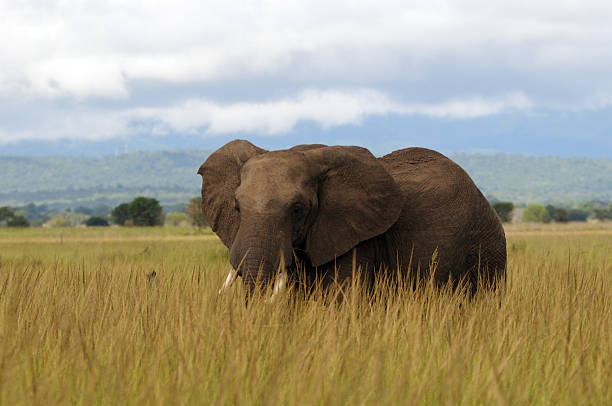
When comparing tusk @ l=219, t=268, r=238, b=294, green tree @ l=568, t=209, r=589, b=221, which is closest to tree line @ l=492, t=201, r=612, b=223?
green tree @ l=568, t=209, r=589, b=221

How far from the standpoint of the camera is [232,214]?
7.14m

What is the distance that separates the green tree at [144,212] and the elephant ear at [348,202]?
271 feet

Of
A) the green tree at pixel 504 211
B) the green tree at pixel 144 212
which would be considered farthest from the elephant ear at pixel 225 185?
the green tree at pixel 504 211

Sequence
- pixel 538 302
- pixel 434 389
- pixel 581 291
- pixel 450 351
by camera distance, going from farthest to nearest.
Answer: pixel 581 291 < pixel 538 302 < pixel 450 351 < pixel 434 389

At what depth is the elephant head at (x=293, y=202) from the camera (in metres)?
6.14

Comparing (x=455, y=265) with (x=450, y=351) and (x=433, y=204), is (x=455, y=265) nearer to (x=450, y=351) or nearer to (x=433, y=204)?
(x=433, y=204)

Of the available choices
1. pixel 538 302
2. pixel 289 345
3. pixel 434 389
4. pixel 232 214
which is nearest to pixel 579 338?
pixel 538 302

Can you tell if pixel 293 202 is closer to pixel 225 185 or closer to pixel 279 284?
pixel 279 284

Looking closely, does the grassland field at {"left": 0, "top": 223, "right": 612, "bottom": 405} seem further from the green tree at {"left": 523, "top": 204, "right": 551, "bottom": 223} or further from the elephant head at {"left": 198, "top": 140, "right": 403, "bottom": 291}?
the green tree at {"left": 523, "top": 204, "right": 551, "bottom": 223}

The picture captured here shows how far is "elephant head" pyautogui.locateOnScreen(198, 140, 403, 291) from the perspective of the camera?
20.1ft

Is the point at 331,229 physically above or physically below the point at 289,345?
above

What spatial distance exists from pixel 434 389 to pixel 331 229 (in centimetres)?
294

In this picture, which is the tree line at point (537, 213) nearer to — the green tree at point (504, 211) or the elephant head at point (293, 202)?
the green tree at point (504, 211)

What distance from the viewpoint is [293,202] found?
6.29 meters
